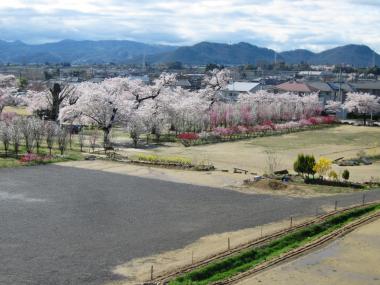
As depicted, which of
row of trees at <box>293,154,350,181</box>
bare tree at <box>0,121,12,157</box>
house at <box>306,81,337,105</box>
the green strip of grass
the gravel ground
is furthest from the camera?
house at <box>306,81,337,105</box>

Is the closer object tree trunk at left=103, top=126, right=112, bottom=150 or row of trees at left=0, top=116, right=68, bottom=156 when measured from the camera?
row of trees at left=0, top=116, right=68, bottom=156

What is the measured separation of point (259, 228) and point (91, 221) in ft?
20.2

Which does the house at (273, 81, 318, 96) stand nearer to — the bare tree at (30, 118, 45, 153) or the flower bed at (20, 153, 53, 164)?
the bare tree at (30, 118, 45, 153)

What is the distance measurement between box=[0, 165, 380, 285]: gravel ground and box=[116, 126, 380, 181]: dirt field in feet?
26.0

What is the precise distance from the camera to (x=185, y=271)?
48.3 ft

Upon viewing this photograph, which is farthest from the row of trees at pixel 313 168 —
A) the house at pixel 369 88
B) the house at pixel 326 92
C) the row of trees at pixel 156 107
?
the house at pixel 369 88

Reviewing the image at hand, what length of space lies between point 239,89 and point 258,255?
7492 centimetres

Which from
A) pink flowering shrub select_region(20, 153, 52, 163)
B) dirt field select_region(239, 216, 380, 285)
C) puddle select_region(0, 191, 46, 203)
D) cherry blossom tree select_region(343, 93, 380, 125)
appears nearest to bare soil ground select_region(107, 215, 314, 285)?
dirt field select_region(239, 216, 380, 285)

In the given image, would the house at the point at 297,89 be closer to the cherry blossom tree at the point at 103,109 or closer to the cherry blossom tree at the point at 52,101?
the cherry blossom tree at the point at 52,101

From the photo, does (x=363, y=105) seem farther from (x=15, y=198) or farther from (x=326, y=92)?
(x=15, y=198)

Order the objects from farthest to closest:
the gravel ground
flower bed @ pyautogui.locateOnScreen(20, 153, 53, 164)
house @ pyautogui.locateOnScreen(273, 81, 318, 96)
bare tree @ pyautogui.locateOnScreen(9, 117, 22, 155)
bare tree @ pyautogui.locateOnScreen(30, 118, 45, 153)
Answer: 1. house @ pyautogui.locateOnScreen(273, 81, 318, 96)
2. bare tree @ pyautogui.locateOnScreen(30, 118, 45, 153)
3. bare tree @ pyautogui.locateOnScreen(9, 117, 22, 155)
4. flower bed @ pyautogui.locateOnScreen(20, 153, 53, 164)
5. the gravel ground

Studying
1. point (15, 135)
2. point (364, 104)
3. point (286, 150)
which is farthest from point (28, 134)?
point (364, 104)

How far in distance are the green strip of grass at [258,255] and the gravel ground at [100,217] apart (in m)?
1.55

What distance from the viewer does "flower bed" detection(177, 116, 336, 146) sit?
45375mm
